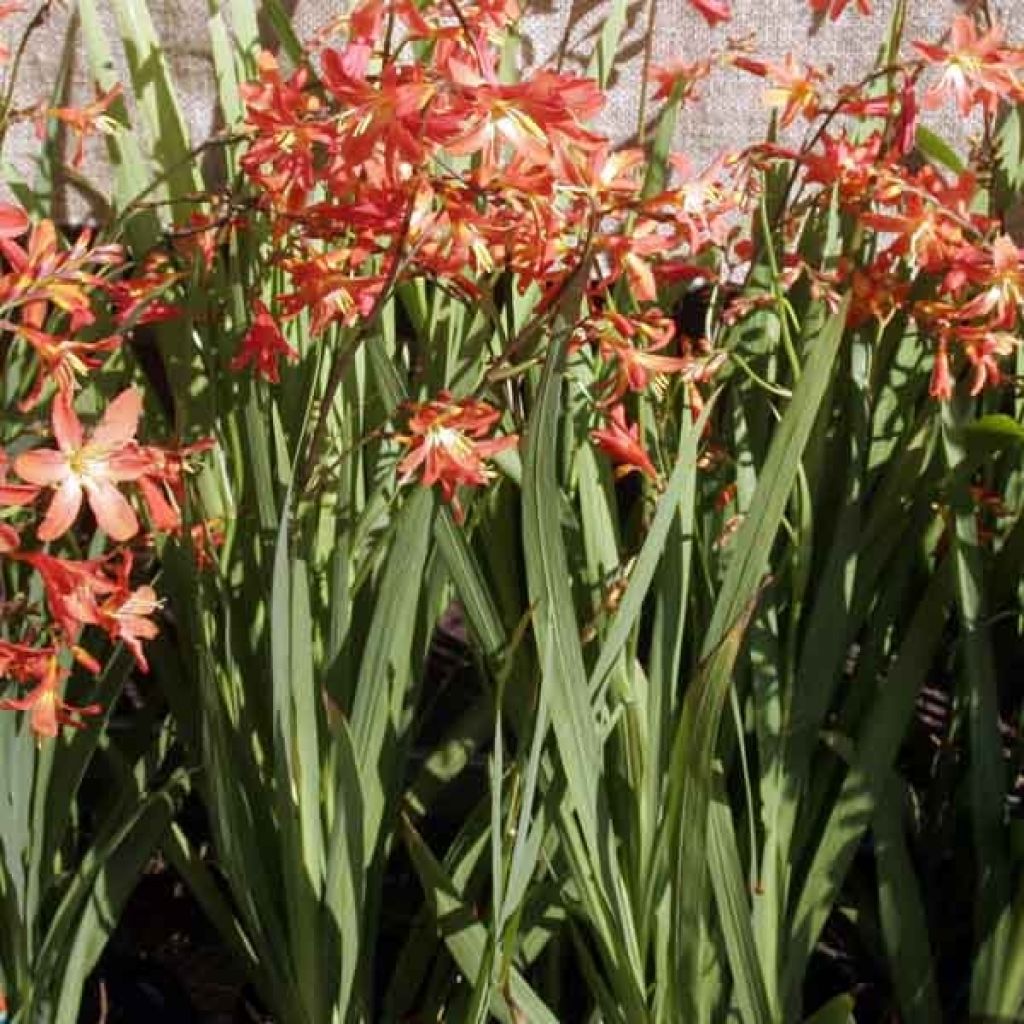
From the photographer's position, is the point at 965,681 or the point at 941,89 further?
the point at 965,681

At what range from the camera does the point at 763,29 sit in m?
1.96

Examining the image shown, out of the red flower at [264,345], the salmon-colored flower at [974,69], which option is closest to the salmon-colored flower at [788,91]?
the salmon-colored flower at [974,69]

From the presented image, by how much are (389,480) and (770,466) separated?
35 centimetres

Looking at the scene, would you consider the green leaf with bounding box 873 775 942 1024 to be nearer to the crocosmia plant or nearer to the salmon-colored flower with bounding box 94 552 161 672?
the crocosmia plant

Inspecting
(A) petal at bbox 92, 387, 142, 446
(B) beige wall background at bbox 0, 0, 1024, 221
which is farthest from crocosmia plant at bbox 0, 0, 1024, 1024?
(B) beige wall background at bbox 0, 0, 1024, 221

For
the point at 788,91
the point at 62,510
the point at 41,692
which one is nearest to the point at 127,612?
the point at 41,692

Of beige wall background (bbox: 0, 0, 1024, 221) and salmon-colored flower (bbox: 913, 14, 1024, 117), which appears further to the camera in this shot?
beige wall background (bbox: 0, 0, 1024, 221)

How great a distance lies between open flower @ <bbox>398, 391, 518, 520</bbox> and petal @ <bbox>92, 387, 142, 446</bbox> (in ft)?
0.63

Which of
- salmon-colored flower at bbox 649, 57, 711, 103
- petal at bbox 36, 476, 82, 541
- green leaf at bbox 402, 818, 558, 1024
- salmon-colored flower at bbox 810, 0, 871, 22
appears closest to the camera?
petal at bbox 36, 476, 82, 541

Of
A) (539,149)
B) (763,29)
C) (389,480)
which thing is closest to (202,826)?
(389,480)

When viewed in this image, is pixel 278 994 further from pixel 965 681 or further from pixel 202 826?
pixel 965 681

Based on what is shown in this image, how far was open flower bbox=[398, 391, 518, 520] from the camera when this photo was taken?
120 centimetres

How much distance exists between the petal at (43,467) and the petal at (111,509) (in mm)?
20

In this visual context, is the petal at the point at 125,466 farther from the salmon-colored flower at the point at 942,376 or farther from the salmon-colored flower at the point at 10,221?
the salmon-colored flower at the point at 942,376
